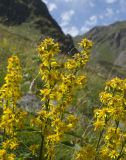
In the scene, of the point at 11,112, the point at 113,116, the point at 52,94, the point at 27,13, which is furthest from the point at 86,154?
the point at 27,13

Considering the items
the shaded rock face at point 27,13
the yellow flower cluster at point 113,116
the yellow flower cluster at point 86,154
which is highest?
the shaded rock face at point 27,13

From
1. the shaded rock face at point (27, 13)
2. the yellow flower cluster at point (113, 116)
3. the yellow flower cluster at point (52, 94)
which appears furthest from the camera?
the shaded rock face at point (27, 13)

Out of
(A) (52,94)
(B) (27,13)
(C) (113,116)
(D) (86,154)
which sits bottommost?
(D) (86,154)

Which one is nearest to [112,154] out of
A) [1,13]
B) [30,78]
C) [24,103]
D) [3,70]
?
[24,103]

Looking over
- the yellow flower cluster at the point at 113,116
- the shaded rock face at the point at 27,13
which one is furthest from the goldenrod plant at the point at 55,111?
the shaded rock face at the point at 27,13

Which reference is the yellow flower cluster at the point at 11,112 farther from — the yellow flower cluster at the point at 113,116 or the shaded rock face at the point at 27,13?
the shaded rock face at the point at 27,13

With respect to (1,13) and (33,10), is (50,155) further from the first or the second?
(33,10)

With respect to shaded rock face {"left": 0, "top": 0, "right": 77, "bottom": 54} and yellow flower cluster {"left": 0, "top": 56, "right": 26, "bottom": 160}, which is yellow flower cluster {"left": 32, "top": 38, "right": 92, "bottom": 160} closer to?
yellow flower cluster {"left": 0, "top": 56, "right": 26, "bottom": 160}

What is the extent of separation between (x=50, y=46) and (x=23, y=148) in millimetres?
1993

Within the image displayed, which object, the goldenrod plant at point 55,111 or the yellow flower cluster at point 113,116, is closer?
the goldenrod plant at point 55,111

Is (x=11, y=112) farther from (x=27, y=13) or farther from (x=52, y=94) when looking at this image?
(x=27, y=13)

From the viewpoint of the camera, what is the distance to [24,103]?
29.3 ft

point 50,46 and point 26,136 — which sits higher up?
point 50,46

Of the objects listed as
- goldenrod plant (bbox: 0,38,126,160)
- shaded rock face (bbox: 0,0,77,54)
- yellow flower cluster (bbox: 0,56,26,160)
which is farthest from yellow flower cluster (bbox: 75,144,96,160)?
shaded rock face (bbox: 0,0,77,54)
